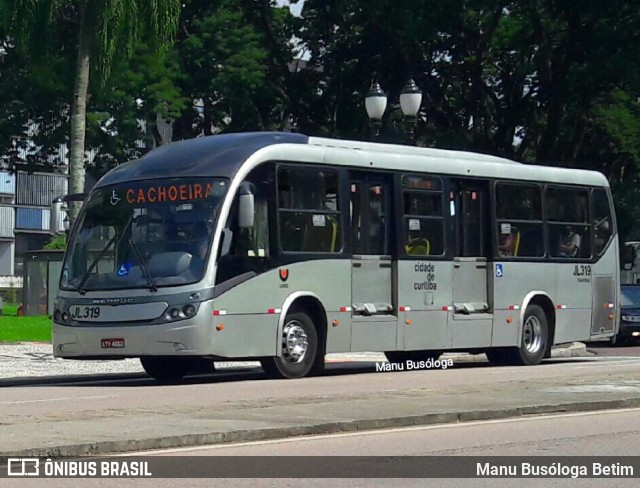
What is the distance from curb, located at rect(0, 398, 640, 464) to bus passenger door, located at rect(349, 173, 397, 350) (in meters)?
6.94

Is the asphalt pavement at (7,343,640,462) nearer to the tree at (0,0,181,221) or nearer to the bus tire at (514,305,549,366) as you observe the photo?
the bus tire at (514,305,549,366)

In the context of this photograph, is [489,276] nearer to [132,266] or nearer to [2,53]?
[132,266]

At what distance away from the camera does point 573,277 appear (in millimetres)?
26734

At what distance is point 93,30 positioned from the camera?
1389 inches

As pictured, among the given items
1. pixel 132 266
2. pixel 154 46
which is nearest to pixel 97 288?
→ pixel 132 266

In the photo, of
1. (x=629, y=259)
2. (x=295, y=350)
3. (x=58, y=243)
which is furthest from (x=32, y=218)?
(x=295, y=350)

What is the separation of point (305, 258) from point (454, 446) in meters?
9.55

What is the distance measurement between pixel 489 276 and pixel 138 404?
33.4 feet

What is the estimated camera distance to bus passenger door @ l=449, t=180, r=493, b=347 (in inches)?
952

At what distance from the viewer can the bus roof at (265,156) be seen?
67.9 ft

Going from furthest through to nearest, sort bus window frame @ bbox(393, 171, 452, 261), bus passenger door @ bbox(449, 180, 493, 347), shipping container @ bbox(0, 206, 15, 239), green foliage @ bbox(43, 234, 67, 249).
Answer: shipping container @ bbox(0, 206, 15, 239) < green foliage @ bbox(43, 234, 67, 249) < bus passenger door @ bbox(449, 180, 493, 347) < bus window frame @ bbox(393, 171, 452, 261)

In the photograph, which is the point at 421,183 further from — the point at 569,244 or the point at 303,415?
the point at 303,415

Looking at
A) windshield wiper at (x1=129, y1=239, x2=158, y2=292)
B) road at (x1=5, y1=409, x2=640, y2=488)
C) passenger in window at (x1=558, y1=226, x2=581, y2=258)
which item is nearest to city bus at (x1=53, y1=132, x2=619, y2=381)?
windshield wiper at (x1=129, y1=239, x2=158, y2=292)

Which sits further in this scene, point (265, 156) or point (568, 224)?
point (568, 224)
